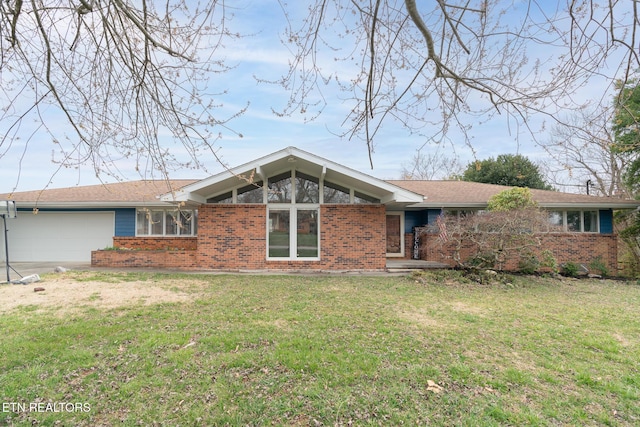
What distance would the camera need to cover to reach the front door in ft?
45.9

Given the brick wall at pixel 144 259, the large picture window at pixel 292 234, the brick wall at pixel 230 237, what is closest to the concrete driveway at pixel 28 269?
the brick wall at pixel 144 259

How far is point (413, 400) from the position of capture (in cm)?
310

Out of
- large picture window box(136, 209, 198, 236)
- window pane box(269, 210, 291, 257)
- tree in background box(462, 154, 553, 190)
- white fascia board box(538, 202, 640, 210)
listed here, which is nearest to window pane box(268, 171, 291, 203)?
window pane box(269, 210, 291, 257)

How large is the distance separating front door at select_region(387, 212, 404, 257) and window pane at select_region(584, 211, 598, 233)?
7.18 m

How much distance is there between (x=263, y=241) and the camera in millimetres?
11375

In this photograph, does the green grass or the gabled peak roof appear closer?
the green grass

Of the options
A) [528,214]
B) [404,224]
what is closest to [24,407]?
[528,214]

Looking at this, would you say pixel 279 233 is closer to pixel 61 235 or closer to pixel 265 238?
pixel 265 238

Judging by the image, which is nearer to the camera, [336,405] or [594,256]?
[336,405]

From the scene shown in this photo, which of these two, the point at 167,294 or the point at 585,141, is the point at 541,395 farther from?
the point at 167,294

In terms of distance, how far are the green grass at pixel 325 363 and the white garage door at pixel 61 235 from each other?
8.94 meters

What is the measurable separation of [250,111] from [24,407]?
3717mm

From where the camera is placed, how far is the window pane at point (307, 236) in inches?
455

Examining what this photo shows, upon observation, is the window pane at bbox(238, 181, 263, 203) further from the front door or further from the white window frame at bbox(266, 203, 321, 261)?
the front door
